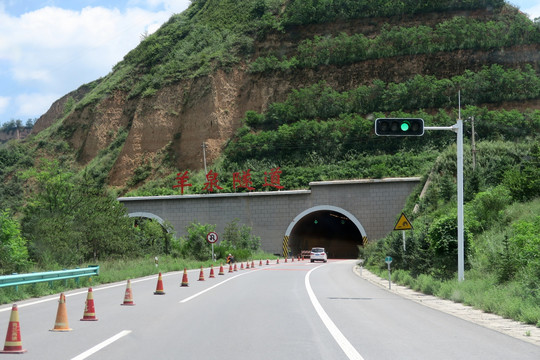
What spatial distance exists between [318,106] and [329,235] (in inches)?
612

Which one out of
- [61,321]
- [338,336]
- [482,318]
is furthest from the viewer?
[482,318]

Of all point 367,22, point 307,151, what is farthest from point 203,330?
point 367,22

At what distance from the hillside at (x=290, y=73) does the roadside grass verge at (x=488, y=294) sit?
47241 millimetres

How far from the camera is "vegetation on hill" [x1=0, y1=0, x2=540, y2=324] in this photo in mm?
43312

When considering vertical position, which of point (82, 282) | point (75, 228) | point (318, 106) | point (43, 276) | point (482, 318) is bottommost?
point (82, 282)

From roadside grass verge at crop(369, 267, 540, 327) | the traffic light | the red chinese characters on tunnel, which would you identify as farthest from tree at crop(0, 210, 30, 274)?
the red chinese characters on tunnel

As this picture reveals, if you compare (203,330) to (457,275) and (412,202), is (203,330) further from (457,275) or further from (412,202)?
(412,202)

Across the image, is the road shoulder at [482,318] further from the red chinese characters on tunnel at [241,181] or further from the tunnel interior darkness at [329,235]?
the tunnel interior darkness at [329,235]

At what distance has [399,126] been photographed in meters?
17.0

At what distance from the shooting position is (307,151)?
65.5 m

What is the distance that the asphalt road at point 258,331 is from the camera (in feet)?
24.7

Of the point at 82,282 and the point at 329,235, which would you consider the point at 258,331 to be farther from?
the point at 329,235

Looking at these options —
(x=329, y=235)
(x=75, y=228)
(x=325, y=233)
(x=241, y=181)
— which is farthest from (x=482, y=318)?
(x=329, y=235)

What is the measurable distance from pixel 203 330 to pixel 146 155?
63422 millimetres
